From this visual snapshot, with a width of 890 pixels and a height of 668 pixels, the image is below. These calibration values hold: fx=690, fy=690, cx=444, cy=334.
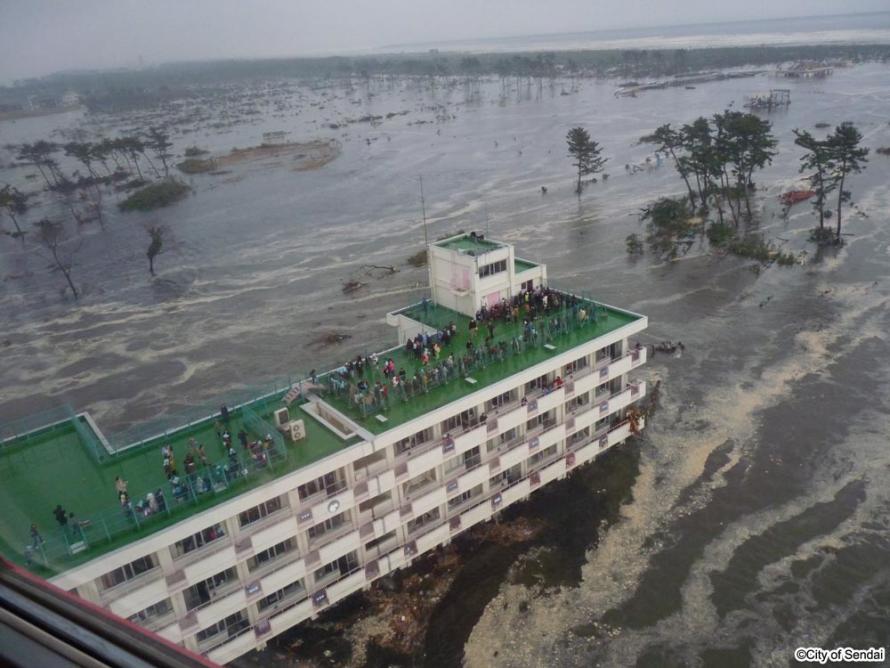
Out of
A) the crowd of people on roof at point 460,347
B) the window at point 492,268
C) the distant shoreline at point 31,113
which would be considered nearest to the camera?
the crowd of people on roof at point 460,347

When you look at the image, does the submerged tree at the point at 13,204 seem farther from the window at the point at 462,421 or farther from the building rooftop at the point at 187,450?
the window at the point at 462,421

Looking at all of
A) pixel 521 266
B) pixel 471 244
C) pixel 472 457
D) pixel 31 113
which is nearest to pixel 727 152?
pixel 521 266

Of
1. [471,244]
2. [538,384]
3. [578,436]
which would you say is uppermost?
[471,244]

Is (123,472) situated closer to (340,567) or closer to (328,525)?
(328,525)

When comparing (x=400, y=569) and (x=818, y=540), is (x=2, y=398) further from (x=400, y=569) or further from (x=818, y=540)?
(x=818, y=540)

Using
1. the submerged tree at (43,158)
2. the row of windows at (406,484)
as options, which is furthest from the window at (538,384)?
the submerged tree at (43,158)

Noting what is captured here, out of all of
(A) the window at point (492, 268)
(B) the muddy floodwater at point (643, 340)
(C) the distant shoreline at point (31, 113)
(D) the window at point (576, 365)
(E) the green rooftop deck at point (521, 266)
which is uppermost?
(C) the distant shoreline at point (31, 113)
